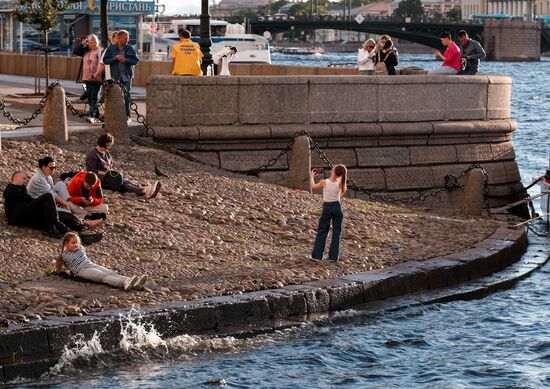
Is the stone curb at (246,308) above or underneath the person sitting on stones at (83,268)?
underneath

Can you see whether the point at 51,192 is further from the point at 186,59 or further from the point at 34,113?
the point at 186,59

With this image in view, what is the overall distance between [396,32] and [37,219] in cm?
13210

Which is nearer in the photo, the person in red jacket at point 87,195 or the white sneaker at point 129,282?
the white sneaker at point 129,282

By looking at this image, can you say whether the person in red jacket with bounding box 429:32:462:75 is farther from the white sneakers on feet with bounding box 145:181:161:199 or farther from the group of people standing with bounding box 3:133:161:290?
the group of people standing with bounding box 3:133:161:290

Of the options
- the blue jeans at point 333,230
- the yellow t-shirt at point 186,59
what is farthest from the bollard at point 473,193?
the blue jeans at point 333,230

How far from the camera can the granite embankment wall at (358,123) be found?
21.5 metres

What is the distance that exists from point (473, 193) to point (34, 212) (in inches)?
332

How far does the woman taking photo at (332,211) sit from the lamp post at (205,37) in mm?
→ 9166

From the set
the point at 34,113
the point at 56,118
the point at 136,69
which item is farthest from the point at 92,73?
the point at 136,69

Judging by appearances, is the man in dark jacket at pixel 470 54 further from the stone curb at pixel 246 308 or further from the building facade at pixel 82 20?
the building facade at pixel 82 20

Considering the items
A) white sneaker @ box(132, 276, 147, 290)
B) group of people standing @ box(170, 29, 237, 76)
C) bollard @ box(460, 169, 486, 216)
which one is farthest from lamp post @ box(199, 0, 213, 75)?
white sneaker @ box(132, 276, 147, 290)

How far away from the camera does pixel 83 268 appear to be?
14.6 meters

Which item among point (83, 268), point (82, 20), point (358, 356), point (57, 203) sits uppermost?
point (82, 20)

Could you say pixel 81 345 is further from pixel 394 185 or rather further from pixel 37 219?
pixel 394 185
